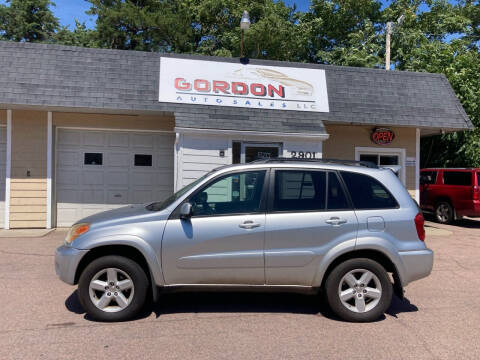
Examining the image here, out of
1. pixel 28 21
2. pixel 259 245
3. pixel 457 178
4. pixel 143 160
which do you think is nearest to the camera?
pixel 259 245

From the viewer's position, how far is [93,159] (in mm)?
10727

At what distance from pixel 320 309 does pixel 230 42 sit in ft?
68.8

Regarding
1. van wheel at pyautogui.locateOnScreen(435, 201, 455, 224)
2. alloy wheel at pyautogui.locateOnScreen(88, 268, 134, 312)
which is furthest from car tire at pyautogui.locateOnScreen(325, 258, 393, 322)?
van wheel at pyautogui.locateOnScreen(435, 201, 455, 224)

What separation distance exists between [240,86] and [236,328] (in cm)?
748

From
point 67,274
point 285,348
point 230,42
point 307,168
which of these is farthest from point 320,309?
point 230,42

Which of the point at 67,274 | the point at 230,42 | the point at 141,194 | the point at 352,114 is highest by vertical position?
the point at 230,42

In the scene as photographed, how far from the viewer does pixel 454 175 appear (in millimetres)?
12586

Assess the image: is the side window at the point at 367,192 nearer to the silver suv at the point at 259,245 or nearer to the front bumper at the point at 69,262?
the silver suv at the point at 259,245

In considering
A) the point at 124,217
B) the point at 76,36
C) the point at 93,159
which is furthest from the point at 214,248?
the point at 76,36

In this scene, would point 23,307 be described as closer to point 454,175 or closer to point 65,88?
point 65,88

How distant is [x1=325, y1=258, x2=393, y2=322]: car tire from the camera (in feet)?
14.5

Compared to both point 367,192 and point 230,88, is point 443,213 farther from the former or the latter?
point 367,192

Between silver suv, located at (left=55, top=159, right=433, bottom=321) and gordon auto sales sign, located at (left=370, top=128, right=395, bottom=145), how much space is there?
741cm

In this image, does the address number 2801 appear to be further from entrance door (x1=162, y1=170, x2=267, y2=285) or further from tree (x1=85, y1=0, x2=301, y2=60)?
tree (x1=85, y1=0, x2=301, y2=60)
